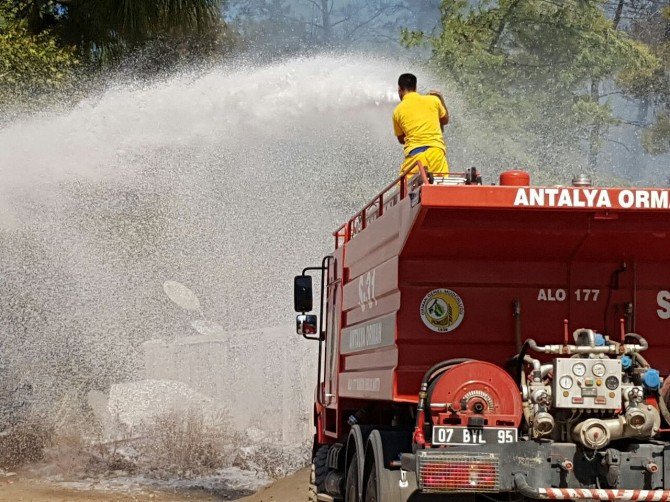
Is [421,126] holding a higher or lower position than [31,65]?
lower

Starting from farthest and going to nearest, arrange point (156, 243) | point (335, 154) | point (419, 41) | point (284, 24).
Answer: point (284, 24) < point (419, 41) < point (335, 154) < point (156, 243)

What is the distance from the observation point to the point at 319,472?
11.0 metres

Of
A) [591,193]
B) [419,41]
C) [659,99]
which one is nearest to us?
[591,193]

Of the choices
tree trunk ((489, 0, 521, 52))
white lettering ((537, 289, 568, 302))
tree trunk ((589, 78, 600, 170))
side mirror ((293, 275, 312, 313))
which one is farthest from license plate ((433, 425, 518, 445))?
tree trunk ((589, 78, 600, 170))

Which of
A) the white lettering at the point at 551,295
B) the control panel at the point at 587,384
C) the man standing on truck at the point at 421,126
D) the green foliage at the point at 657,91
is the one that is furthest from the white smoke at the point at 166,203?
the green foliage at the point at 657,91

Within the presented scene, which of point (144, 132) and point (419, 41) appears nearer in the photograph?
point (144, 132)

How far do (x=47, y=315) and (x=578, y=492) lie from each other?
41.2 feet

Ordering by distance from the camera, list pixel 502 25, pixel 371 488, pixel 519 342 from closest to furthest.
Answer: pixel 519 342 → pixel 371 488 → pixel 502 25

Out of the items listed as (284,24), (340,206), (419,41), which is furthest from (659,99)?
(284,24)

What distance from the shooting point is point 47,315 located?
734 inches

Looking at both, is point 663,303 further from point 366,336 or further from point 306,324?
point 306,324

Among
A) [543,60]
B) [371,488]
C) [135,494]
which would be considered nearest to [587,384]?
[371,488]

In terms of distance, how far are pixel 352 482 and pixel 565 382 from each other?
7.66 ft

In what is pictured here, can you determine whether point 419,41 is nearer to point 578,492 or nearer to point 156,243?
point 156,243
